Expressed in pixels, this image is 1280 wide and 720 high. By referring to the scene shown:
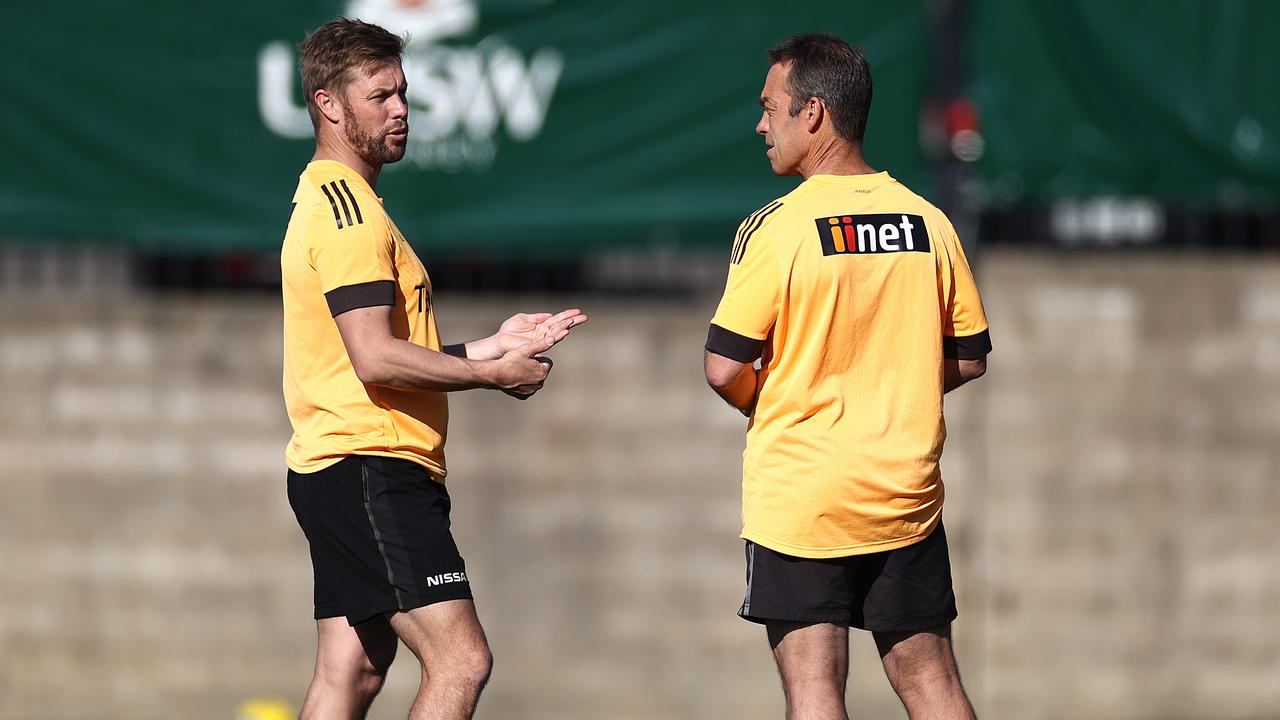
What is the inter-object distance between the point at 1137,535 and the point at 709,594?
1.94 metres

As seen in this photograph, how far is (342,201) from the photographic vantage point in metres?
4.08

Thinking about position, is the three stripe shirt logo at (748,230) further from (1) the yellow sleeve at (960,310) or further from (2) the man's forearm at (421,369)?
(2) the man's forearm at (421,369)

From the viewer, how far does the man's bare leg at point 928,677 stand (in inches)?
164

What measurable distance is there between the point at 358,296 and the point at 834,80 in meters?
1.36

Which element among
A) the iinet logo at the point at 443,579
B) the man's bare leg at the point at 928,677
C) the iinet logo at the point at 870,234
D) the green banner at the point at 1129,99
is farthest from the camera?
the green banner at the point at 1129,99

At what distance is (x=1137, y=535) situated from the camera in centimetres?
697

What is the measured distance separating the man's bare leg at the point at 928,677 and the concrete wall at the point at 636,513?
2760mm

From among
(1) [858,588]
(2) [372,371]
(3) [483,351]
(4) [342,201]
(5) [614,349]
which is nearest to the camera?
(2) [372,371]

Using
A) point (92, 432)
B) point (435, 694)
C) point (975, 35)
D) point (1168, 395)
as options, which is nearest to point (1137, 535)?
point (1168, 395)

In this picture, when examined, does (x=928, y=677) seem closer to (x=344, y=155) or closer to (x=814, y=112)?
(x=814, y=112)

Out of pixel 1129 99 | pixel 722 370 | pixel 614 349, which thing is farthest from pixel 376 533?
pixel 1129 99

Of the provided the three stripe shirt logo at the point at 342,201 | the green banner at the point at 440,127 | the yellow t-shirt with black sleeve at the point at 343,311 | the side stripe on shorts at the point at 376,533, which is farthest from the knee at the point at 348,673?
the green banner at the point at 440,127

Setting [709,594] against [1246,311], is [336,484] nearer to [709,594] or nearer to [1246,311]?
[709,594]

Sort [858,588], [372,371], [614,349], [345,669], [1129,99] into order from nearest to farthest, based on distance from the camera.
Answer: [372,371], [858,588], [345,669], [1129,99], [614,349]
